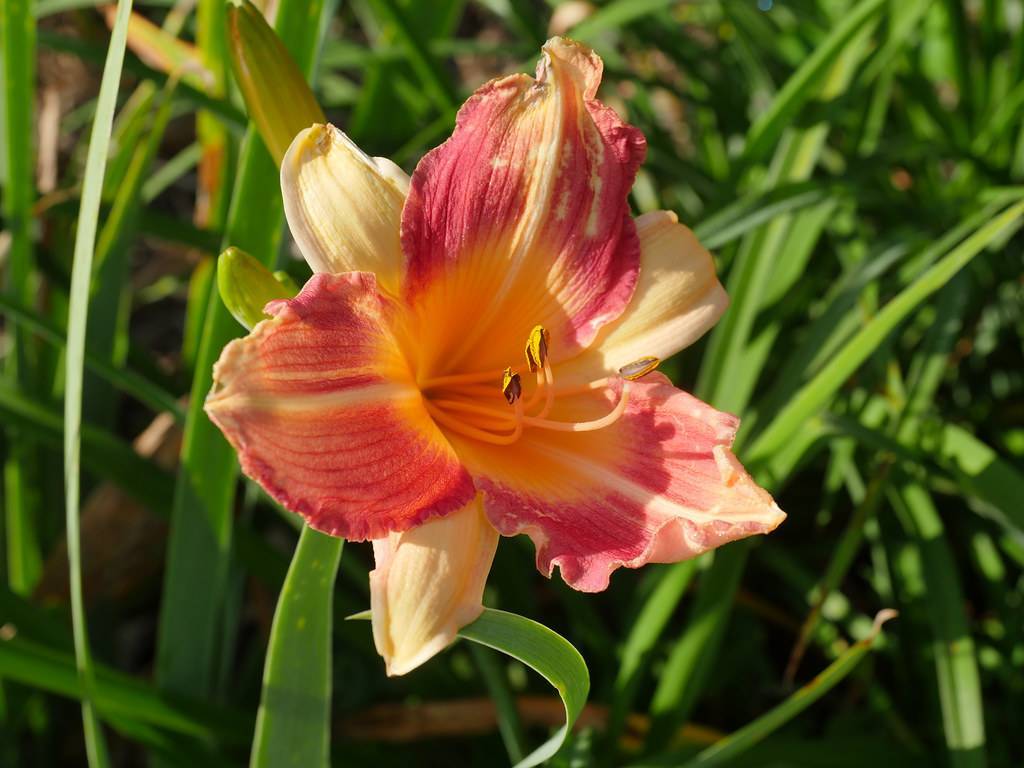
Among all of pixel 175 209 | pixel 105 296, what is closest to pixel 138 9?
pixel 175 209

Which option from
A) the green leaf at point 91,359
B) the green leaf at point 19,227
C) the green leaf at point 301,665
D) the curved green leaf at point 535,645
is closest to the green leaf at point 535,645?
the curved green leaf at point 535,645

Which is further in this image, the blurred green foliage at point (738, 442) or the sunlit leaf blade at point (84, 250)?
the blurred green foliage at point (738, 442)

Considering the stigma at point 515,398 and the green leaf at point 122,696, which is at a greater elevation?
the stigma at point 515,398

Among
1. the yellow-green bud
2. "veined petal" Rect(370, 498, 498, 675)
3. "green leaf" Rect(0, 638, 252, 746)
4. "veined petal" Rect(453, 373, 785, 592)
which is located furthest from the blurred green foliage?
"veined petal" Rect(370, 498, 498, 675)

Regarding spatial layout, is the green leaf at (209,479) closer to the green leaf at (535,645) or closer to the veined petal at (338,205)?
the veined petal at (338,205)

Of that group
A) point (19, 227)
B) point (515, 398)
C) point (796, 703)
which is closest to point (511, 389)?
point (515, 398)
